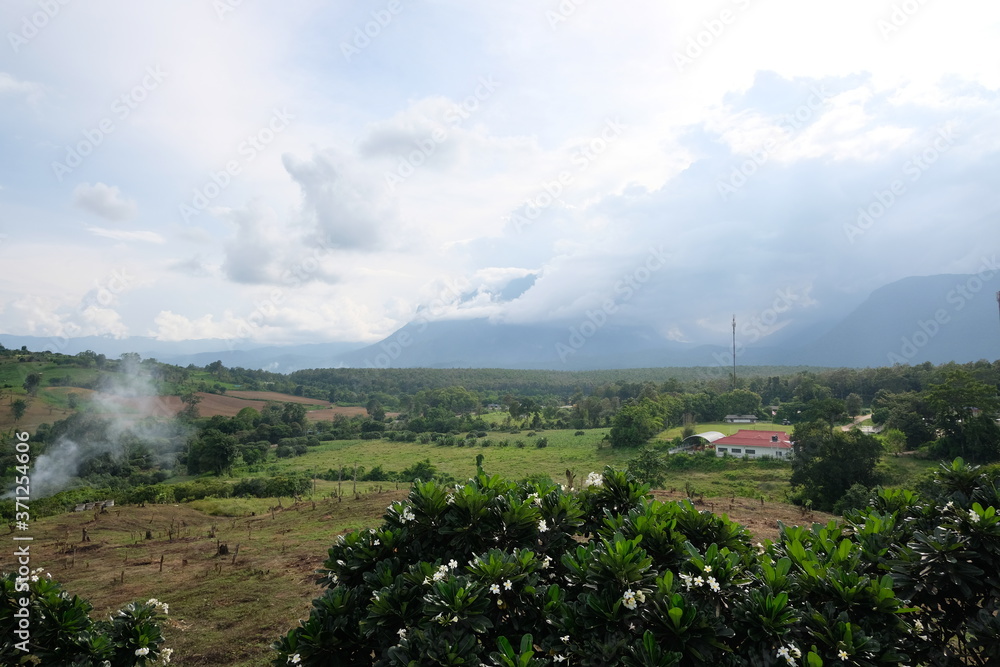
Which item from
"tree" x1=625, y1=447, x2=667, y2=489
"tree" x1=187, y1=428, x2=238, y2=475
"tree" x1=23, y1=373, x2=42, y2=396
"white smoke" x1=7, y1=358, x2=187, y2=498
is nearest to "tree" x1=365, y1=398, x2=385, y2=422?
"white smoke" x1=7, y1=358, x2=187, y2=498

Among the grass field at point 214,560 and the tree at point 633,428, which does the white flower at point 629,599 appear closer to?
the grass field at point 214,560

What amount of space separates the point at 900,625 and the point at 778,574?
72 cm

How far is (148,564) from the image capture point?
1434cm

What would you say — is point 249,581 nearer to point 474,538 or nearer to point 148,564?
point 148,564

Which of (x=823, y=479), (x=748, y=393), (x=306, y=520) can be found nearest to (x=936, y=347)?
(x=748, y=393)

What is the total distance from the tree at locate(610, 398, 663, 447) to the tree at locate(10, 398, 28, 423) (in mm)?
52239

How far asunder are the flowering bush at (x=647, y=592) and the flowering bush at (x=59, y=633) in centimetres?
151

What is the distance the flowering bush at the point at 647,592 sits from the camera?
9.74 ft

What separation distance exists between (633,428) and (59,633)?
149ft

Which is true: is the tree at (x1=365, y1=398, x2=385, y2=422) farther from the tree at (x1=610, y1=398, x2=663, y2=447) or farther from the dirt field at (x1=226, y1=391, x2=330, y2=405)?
the tree at (x1=610, y1=398, x2=663, y2=447)

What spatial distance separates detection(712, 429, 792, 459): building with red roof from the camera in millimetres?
37156

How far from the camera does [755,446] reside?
124 feet

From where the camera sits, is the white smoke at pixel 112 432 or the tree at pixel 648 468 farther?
the white smoke at pixel 112 432

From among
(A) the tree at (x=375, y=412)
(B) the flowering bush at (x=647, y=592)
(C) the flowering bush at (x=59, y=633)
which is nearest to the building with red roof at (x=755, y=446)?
(B) the flowering bush at (x=647, y=592)
